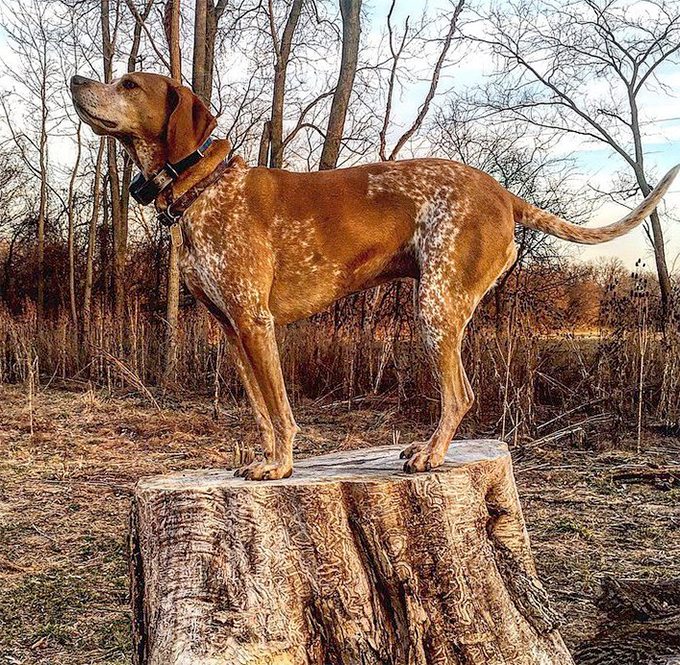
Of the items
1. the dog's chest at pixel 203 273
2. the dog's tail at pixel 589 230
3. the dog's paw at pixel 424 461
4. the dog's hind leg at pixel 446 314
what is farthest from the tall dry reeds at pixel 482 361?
the dog's chest at pixel 203 273

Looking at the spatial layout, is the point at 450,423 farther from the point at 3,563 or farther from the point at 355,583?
the point at 3,563

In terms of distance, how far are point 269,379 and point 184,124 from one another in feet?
3.54

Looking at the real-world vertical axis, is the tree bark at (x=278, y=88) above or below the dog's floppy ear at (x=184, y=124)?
above

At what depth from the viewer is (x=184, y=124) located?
3.05m

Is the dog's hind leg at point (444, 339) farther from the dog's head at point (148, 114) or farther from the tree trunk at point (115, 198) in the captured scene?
the tree trunk at point (115, 198)

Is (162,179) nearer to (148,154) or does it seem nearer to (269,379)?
(148,154)

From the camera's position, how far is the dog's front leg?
300 cm

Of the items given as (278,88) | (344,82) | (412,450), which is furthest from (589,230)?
(278,88)

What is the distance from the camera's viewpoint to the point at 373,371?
10.5 m

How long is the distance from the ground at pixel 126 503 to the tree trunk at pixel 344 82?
3904 mm

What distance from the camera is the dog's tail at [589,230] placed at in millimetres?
3279

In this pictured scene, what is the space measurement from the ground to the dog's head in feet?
4.30

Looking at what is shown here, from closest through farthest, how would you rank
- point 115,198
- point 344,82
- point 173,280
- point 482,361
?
point 482,361 < point 173,280 < point 344,82 < point 115,198

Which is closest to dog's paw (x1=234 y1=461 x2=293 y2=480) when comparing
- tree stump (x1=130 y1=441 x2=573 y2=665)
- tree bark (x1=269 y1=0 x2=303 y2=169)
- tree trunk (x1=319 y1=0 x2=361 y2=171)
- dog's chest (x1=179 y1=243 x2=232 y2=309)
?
tree stump (x1=130 y1=441 x2=573 y2=665)
